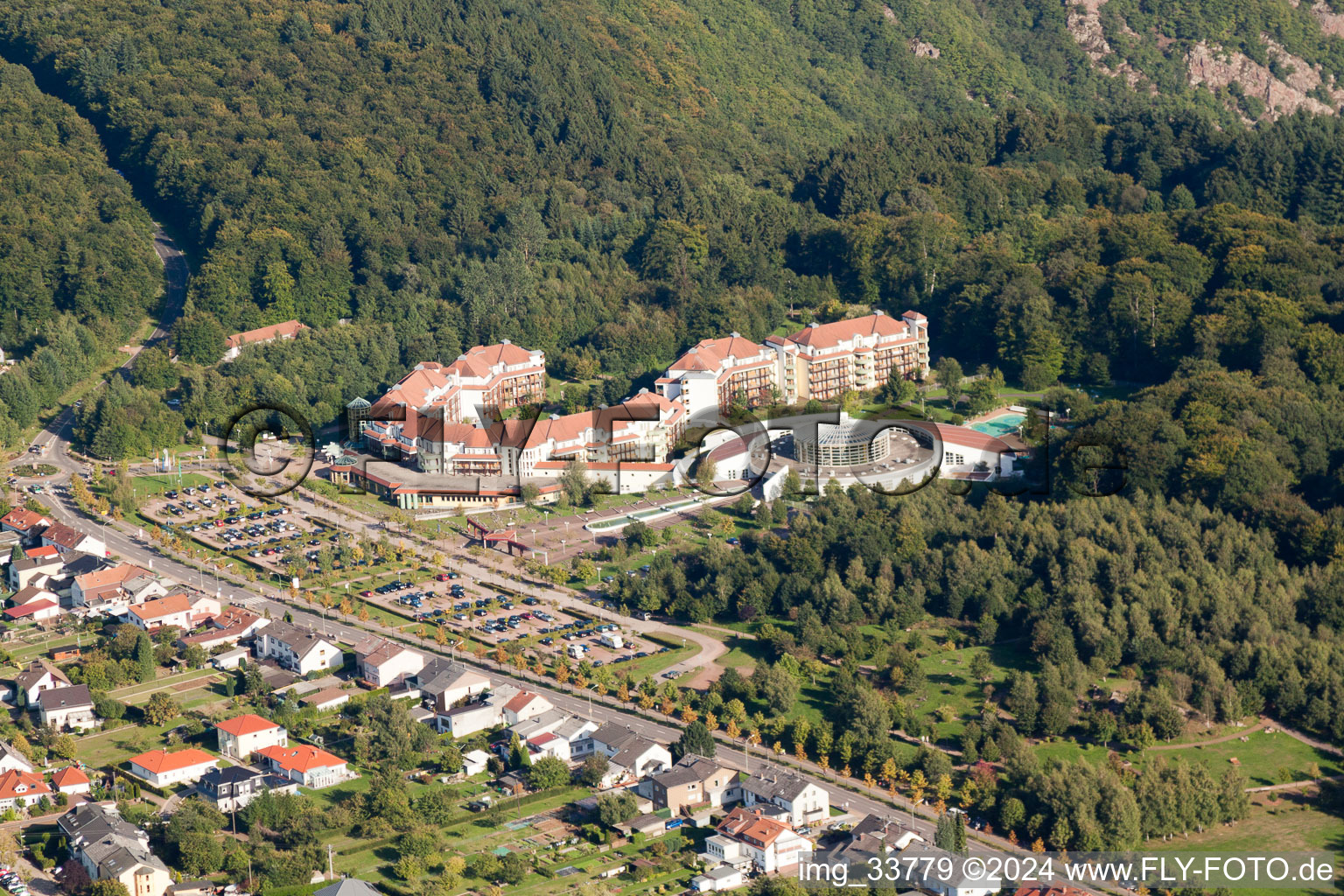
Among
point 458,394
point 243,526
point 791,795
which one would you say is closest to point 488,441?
point 458,394

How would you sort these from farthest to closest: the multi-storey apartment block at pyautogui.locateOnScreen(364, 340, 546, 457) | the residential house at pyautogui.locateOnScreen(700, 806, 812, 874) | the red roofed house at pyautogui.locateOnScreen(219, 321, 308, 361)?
the red roofed house at pyautogui.locateOnScreen(219, 321, 308, 361)
the multi-storey apartment block at pyautogui.locateOnScreen(364, 340, 546, 457)
the residential house at pyautogui.locateOnScreen(700, 806, 812, 874)

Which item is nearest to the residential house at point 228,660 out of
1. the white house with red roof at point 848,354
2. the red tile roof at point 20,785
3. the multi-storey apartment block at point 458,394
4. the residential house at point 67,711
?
the residential house at point 67,711

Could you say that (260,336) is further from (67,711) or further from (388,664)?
(67,711)

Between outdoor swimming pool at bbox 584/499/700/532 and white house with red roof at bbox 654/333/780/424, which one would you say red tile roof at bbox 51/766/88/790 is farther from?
white house with red roof at bbox 654/333/780/424

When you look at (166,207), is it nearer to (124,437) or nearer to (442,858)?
(124,437)

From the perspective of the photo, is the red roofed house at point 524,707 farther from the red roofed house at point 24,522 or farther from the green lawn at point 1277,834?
the red roofed house at point 24,522

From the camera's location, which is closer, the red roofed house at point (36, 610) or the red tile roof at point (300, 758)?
the red tile roof at point (300, 758)

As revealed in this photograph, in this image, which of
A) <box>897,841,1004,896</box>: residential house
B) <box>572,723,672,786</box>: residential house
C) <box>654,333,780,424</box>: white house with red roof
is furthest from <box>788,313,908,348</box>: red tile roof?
<box>897,841,1004,896</box>: residential house
